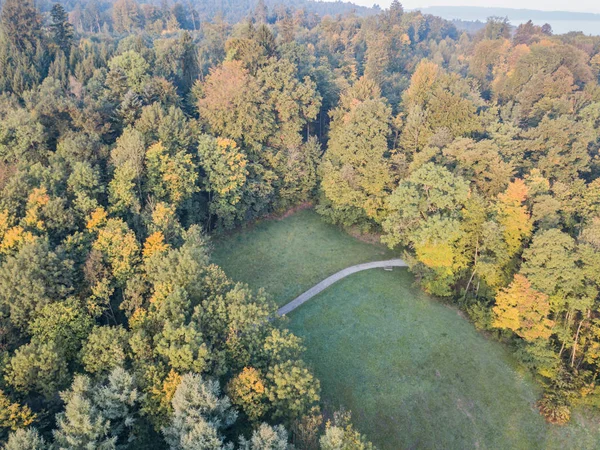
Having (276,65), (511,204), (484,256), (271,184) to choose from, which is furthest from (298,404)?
(276,65)

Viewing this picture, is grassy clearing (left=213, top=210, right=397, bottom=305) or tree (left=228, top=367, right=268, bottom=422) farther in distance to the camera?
grassy clearing (left=213, top=210, right=397, bottom=305)

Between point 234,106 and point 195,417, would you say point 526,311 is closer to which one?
point 195,417

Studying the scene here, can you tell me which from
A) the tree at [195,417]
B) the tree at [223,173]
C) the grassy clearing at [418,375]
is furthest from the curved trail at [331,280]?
the tree at [195,417]

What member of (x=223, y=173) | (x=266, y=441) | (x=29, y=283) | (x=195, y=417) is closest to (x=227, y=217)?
(x=223, y=173)

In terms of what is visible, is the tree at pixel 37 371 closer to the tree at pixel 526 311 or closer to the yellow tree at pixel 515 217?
the tree at pixel 526 311

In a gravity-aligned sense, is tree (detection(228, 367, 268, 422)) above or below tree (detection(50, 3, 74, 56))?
below

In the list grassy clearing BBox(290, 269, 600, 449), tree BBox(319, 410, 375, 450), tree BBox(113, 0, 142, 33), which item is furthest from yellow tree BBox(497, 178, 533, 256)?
tree BBox(113, 0, 142, 33)

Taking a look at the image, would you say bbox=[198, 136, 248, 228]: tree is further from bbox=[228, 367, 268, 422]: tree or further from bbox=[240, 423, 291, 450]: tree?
bbox=[240, 423, 291, 450]: tree
